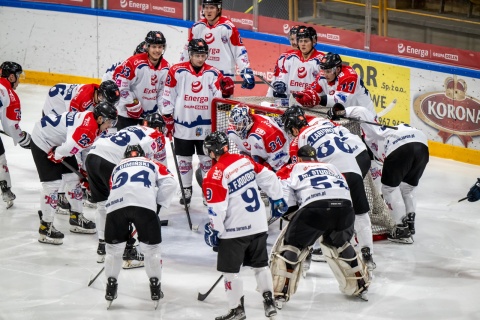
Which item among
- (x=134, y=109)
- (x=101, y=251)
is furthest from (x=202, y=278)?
(x=134, y=109)

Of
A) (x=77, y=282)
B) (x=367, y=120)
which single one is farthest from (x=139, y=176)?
(x=367, y=120)

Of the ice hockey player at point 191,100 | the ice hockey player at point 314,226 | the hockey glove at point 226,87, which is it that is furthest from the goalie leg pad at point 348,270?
the hockey glove at point 226,87

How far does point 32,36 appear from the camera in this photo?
13.0 metres

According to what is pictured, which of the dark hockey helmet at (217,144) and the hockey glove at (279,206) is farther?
Answer: the hockey glove at (279,206)

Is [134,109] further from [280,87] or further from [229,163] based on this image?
[229,163]

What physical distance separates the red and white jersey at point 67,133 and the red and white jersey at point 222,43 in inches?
74.0

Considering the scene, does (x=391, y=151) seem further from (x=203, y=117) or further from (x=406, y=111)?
(x=406, y=111)

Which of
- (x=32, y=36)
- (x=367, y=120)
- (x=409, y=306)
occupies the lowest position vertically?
(x=409, y=306)

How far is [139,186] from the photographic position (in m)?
6.27

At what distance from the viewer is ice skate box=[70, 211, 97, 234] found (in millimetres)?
8070

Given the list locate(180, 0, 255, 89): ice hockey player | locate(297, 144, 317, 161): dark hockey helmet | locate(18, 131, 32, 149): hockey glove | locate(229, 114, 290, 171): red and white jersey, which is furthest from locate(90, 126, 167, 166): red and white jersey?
locate(180, 0, 255, 89): ice hockey player

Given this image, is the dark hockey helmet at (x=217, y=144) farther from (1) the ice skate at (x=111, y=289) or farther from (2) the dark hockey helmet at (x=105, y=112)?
(2) the dark hockey helmet at (x=105, y=112)

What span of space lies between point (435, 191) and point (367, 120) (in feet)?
6.07

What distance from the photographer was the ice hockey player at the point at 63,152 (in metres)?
7.32
